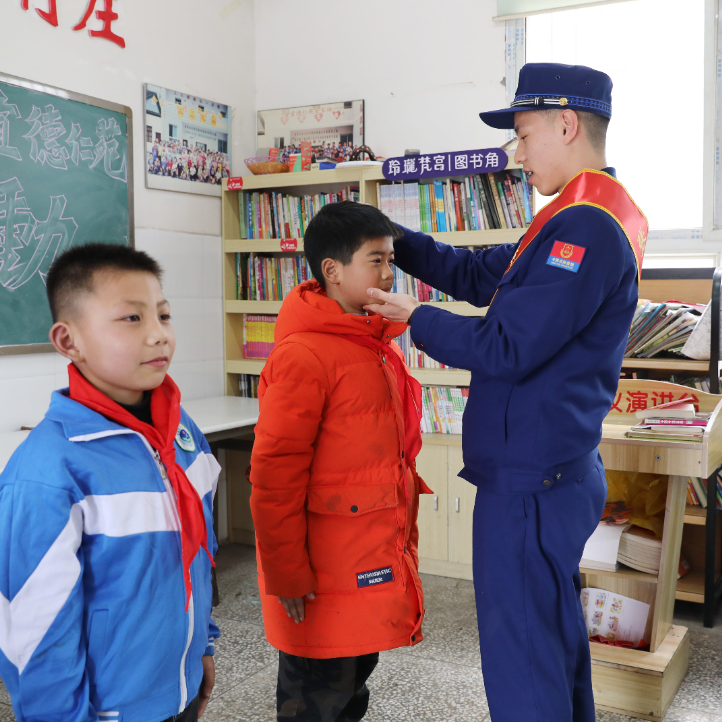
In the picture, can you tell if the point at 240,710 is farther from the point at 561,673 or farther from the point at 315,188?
the point at 315,188

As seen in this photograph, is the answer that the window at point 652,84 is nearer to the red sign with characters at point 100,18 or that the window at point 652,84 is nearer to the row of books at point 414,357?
the row of books at point 414,357

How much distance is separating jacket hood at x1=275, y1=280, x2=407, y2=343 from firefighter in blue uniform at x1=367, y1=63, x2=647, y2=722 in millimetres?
50

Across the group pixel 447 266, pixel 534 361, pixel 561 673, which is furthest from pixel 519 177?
pixel 561 673

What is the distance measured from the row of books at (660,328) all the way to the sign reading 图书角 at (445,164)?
890 mm

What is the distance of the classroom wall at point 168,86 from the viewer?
281 centimetres

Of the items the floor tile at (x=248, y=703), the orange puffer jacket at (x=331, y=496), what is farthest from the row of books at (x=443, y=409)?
the orange puffer jacket at (x=331, y=496)

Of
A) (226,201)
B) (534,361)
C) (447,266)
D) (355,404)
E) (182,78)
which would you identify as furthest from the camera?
(226,201)

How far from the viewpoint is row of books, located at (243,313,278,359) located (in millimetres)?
3850

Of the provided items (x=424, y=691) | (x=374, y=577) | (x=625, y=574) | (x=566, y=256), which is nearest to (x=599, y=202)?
(x=566, y=256)

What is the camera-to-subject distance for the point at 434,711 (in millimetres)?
2154

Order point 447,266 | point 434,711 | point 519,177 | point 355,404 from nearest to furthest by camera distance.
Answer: point 355,404
point 447,266
point 434,711
point 519,177

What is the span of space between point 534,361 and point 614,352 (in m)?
0.23

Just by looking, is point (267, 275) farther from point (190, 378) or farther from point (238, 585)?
point (238, 585)

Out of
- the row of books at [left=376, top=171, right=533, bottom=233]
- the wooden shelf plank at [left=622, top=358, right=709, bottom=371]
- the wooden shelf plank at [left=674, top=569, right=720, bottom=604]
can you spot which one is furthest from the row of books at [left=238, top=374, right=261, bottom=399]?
the wooden shelf plank at [left=674, top=569, right=720, bottom=604]
